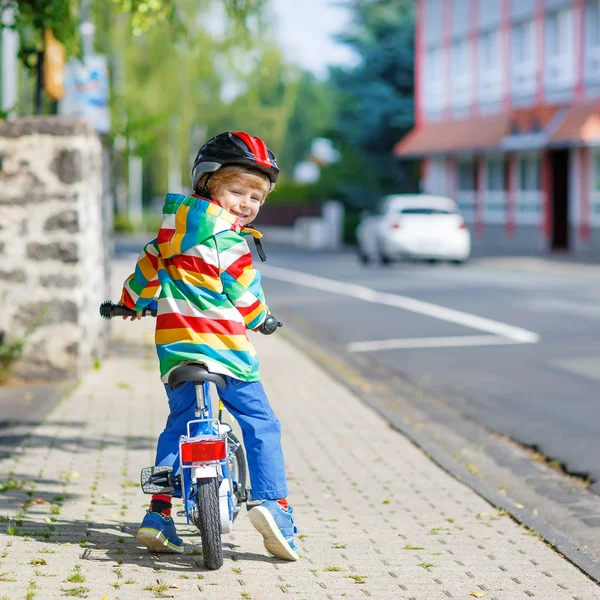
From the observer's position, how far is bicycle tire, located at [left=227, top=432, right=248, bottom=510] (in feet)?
17.0

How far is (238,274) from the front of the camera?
4926 mm

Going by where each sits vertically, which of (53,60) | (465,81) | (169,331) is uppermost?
(465,81)

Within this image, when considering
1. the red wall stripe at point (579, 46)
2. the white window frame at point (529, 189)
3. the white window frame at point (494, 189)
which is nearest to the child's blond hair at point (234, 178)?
the red wall stripe at point (579, 46)

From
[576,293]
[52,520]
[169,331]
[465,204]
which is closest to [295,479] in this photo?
[52,520]

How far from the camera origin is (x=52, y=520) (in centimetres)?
571

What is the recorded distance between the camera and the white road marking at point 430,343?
1372 centimetres

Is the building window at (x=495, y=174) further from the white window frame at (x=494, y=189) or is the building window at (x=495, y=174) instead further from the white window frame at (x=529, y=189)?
the white window frame at (x=529, y=189)

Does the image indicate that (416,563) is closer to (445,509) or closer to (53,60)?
(445,509)

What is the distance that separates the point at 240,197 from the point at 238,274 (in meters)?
0.31

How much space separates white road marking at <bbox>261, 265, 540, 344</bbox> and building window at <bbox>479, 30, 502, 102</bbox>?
17.7 meters

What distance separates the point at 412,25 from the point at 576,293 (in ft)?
105

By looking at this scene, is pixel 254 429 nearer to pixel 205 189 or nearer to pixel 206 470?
pixel 206 470

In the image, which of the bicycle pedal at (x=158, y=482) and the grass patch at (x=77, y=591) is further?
the bicycle pedal at (x=158, y=482)

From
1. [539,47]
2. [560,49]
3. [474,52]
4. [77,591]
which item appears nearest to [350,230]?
[474,52]
